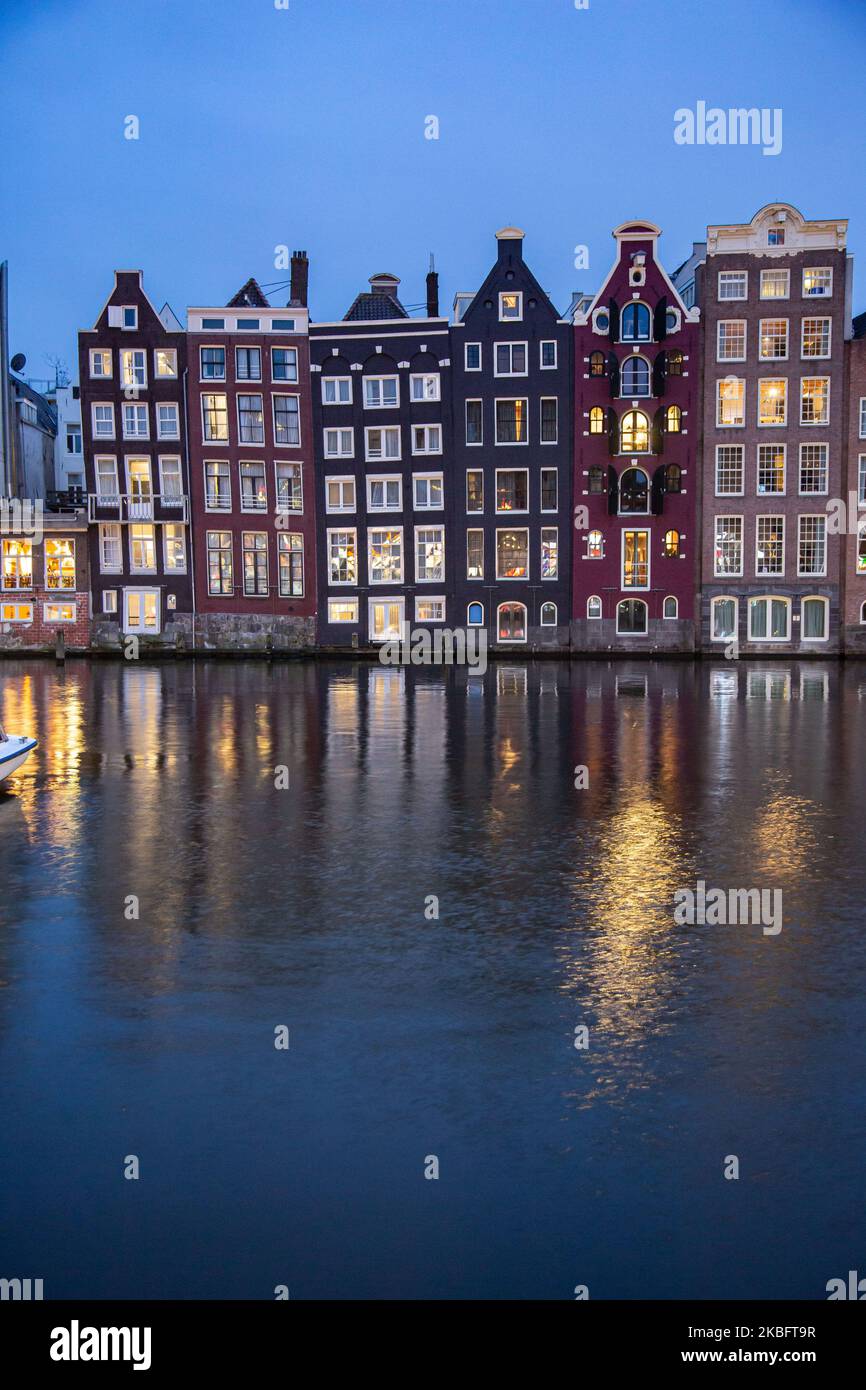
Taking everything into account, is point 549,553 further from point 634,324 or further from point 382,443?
point 634,324

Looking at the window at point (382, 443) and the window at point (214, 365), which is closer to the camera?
the window at point (214, 365)

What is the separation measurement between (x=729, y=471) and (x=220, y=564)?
2944cm

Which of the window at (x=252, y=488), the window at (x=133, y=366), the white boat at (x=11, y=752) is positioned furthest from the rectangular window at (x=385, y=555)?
the white boat at (x=11, y=752)

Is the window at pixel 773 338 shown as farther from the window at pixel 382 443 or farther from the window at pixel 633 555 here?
the window at pixel 382 443

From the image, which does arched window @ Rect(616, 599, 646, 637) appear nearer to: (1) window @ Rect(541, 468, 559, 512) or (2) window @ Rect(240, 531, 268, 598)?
(1) window @ Rect(541, 468, 559, 512)

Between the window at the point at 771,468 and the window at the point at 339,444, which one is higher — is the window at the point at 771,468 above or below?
below

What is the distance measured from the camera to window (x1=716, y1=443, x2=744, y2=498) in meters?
62.8

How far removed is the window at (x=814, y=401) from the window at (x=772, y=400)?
35.1 inches

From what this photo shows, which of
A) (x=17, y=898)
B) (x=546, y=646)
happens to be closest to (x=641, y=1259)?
(x=17, y=898)

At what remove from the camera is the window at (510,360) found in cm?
6397

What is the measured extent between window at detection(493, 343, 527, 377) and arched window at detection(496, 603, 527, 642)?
13053 millimetres

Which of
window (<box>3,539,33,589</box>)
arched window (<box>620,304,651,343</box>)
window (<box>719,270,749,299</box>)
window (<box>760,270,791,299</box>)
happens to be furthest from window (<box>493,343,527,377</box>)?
window (<box>3,539,33,589</box>)

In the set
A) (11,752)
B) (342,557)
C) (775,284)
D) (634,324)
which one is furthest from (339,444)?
(11,752)

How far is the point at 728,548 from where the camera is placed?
63344 mm
